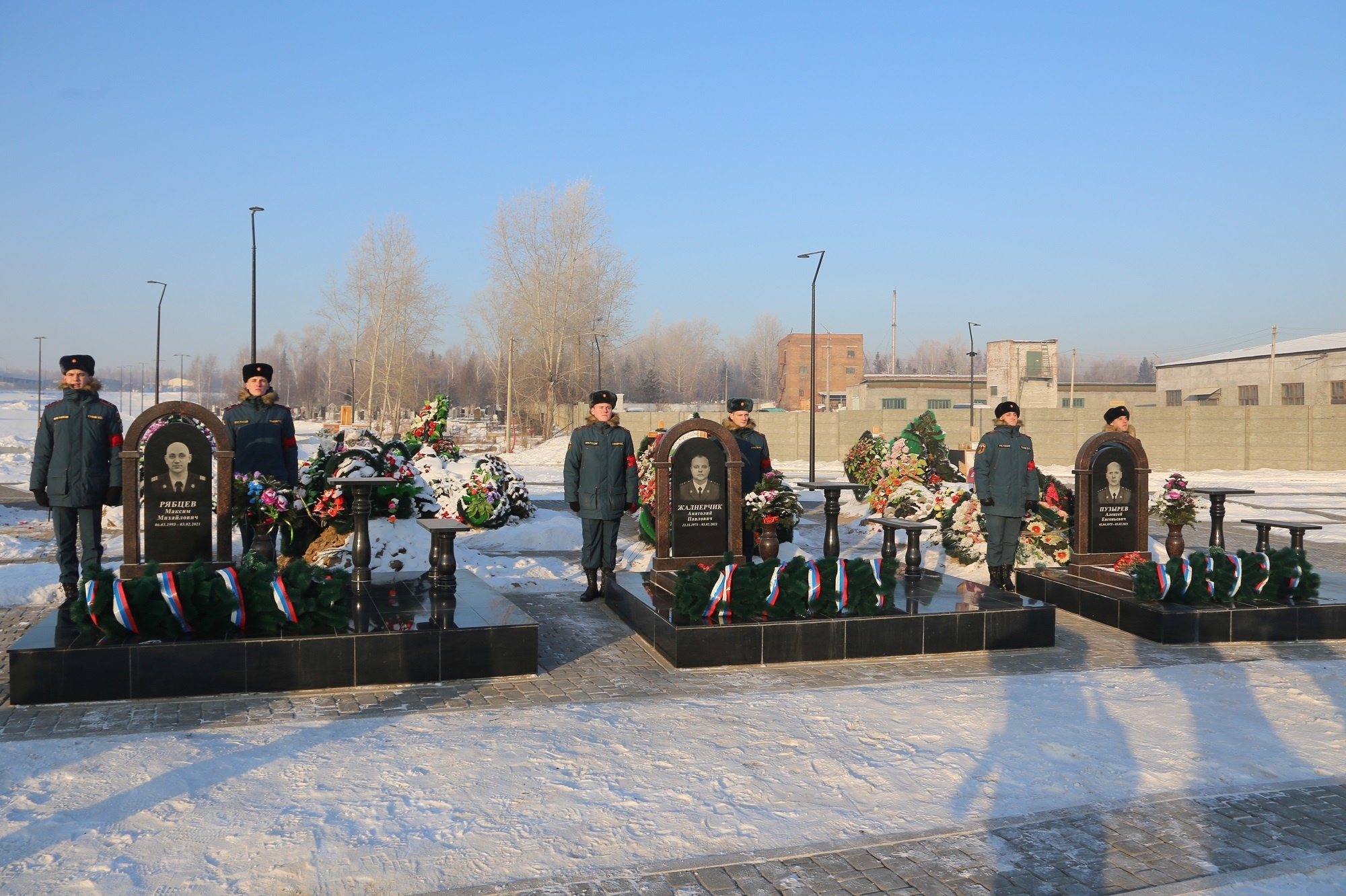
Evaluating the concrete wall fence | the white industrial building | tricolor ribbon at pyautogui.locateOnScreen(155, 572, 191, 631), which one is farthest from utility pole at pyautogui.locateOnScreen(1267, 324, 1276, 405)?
tricolor ribbon at pyautogui.locateOnScreen(155, 572, 191, 631)

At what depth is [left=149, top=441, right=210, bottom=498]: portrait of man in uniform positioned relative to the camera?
28.5ft

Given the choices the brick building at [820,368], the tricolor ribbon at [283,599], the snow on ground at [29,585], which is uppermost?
the brick building at [820,368]

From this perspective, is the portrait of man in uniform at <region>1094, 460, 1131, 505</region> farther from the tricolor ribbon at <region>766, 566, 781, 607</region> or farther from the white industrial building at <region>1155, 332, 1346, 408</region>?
the white industrial building at <region>1155, 332, 1346, 408</region>

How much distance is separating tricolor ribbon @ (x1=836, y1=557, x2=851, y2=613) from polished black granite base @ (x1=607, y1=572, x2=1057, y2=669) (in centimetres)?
14

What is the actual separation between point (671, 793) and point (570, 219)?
4940cm

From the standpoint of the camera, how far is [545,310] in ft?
175

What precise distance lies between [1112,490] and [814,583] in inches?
164

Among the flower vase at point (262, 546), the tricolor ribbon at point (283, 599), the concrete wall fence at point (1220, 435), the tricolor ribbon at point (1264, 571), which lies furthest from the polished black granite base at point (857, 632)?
the concrete wall fence at point (1220, 435)

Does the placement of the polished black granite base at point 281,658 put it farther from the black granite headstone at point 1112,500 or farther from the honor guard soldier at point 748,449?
the black granite headstone at point 1112,500

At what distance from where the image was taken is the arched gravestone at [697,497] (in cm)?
945

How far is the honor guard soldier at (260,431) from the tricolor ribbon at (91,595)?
11.9 ft

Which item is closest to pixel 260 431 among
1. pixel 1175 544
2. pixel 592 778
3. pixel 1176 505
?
pixel 592 778

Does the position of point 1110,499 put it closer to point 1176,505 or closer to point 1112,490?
point 1112,490

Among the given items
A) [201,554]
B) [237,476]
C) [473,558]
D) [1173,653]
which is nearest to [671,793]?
[1173,653]
